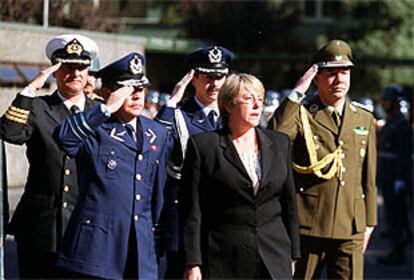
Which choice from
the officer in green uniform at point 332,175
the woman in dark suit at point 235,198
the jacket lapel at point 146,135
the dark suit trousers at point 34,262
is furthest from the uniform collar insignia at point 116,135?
the officer in green uniform at point 332,175

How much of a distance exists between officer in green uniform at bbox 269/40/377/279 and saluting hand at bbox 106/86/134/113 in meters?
1.21

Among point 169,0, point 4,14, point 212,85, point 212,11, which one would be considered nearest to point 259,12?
point 212,11

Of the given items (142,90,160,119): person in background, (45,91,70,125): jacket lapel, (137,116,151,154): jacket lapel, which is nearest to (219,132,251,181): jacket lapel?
(137,116,151,154): jacket lapel

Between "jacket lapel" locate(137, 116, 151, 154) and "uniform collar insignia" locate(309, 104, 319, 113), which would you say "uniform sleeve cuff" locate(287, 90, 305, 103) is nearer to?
"uniform collar insignia" locate(309, 104, 319, 113)

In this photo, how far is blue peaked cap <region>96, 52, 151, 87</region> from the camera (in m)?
5.15

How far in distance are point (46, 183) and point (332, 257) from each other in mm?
1796

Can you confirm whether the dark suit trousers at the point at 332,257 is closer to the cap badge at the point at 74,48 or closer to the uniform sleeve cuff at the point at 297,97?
the uniform sleeve cuff at the point at 297,97

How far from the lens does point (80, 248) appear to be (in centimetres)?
494

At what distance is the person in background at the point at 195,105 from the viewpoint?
591cm

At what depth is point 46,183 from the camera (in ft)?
17.8

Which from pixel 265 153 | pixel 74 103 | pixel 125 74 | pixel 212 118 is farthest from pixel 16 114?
pixel 212 118

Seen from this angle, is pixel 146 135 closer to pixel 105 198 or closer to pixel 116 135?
pixel 116 135

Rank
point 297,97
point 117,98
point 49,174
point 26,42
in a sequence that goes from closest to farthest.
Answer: point 117,98 < point 49,174 < point 297,97 < point 26,42

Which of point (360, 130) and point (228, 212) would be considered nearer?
point (228, 212)
